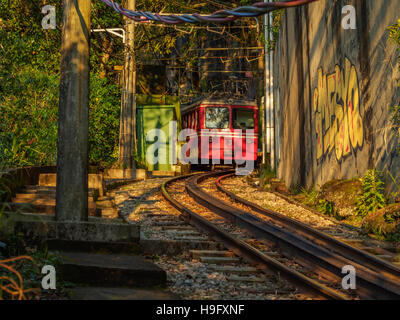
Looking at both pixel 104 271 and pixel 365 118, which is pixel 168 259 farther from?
pixel 365 118

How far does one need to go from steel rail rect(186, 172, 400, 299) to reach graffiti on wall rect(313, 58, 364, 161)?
302 cm

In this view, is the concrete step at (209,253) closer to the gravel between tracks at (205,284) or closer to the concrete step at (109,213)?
the gravel between tracks at (205,284)

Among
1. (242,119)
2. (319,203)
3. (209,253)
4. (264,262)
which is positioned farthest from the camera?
(242,119)

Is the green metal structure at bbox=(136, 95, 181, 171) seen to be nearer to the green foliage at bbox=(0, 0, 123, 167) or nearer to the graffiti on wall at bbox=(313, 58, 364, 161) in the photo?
the green foliage at bbox=(0, 0, 123, 167)

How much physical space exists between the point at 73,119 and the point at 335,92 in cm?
757

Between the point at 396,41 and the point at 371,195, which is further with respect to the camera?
the point at 371,195

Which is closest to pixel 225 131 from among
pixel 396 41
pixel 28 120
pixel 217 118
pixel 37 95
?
pixel 217 118

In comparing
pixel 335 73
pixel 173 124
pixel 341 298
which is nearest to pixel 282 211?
pixel 335 73

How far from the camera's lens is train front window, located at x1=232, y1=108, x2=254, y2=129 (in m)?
22.8

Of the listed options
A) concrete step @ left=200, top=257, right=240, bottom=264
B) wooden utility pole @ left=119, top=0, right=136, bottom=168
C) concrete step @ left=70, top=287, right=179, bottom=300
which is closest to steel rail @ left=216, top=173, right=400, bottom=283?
concrete step @ left=200, top=257, right=240, bottom=264

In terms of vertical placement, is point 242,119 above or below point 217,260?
above

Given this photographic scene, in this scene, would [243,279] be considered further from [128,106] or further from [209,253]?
[128,106]

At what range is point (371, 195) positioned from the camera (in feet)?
29.7

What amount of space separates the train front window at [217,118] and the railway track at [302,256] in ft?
41.0
